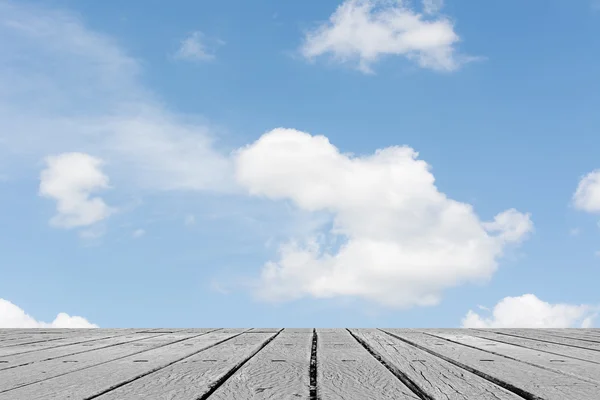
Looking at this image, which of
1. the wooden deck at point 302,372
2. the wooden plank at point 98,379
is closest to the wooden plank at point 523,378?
the wooden deck at point 302,372

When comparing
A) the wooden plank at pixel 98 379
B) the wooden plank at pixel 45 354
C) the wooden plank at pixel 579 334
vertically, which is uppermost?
the wooden plank at pixel 579 334

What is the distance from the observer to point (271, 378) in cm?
222

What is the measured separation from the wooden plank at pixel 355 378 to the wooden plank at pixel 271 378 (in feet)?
0.23

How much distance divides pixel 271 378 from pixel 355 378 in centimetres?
32

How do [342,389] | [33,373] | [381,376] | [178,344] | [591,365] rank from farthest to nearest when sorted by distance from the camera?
1. [178,344]
2. [591,365]
3. [33,373]
4. [381,376]
5. [342,389]

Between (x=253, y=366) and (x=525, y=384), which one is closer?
(x=525, y=384)

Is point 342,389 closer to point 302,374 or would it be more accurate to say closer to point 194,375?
point 302,374

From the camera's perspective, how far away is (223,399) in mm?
1824

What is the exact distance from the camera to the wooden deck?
6.40ft

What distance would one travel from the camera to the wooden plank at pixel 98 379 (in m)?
1.97

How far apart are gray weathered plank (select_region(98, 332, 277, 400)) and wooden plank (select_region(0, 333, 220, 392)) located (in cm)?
44

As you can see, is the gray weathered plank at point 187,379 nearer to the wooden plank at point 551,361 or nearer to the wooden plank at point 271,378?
the wooden plank at point 271,378

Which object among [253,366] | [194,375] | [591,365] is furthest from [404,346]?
[194,375]

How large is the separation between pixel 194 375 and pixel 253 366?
0.34m
